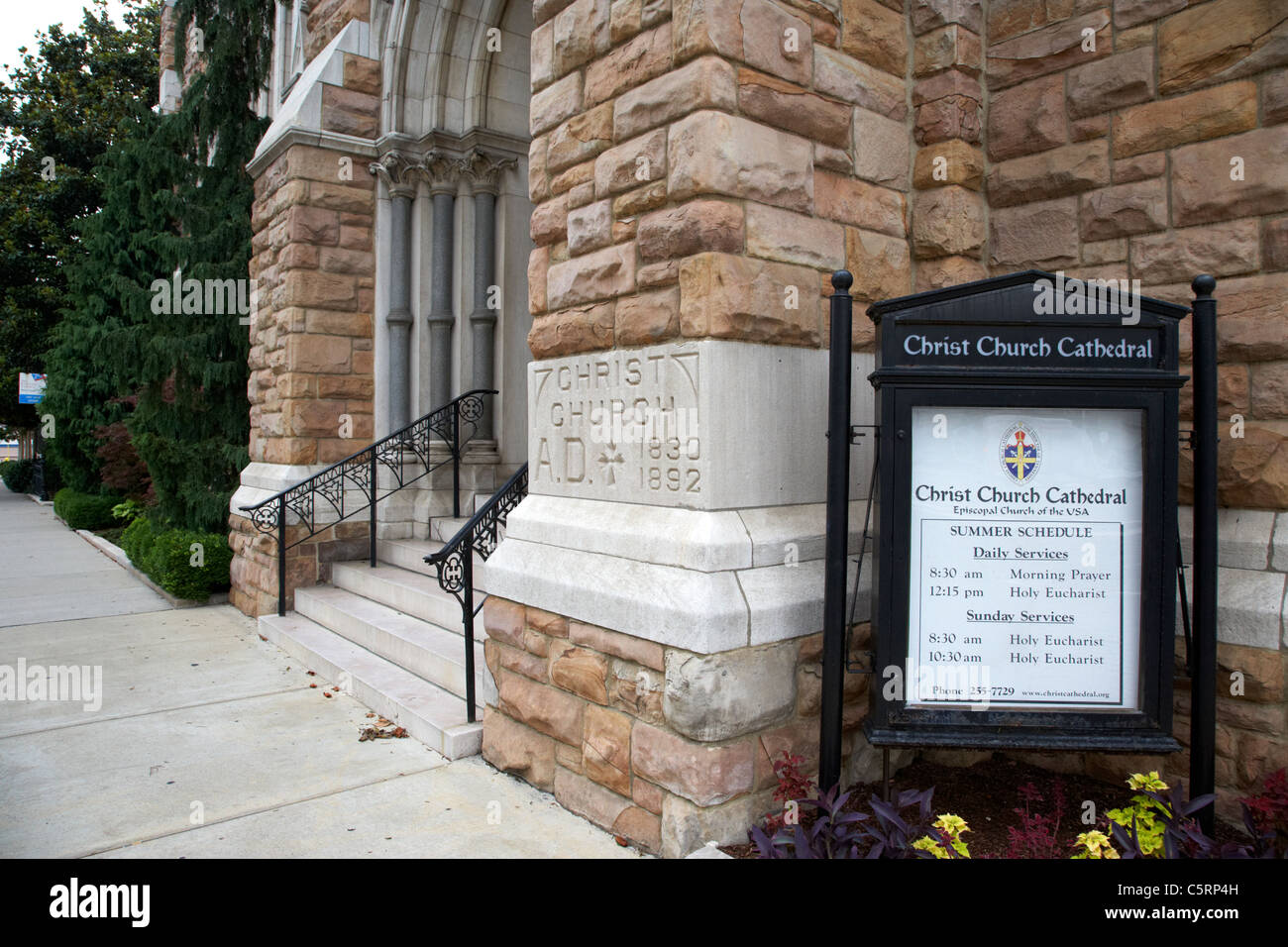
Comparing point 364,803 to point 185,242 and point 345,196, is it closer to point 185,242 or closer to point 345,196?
point 345,196

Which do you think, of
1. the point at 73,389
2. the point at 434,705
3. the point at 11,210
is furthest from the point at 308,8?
the point at 11,210

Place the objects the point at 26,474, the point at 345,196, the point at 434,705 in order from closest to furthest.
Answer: the point at 434,705 → the point at 345,196 → the point at 26,474

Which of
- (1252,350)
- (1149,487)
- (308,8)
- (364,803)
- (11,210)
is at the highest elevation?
(11,210)

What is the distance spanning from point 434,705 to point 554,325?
2154mm

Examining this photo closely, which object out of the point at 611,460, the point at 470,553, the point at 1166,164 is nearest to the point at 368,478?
the point at 470,553

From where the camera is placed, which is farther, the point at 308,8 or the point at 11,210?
the point at 11,210

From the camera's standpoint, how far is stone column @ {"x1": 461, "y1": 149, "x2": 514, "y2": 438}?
7.70 meters

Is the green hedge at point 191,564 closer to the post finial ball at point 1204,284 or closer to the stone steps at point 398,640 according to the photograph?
the stone steps at point 398,640

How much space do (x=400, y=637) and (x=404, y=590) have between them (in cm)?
78

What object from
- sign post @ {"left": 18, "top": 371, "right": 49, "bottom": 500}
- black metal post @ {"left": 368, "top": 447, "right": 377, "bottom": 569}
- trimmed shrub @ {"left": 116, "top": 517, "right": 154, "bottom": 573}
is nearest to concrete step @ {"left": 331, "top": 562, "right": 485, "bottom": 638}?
black metal post @ {"left": 368, "top": 447, "right": 377, "bottom": 569}

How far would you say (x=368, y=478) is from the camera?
24.9 feet

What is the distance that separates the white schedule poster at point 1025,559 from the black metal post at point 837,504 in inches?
8.7

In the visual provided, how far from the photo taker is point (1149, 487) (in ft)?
8.86

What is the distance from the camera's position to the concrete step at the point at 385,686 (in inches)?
168
